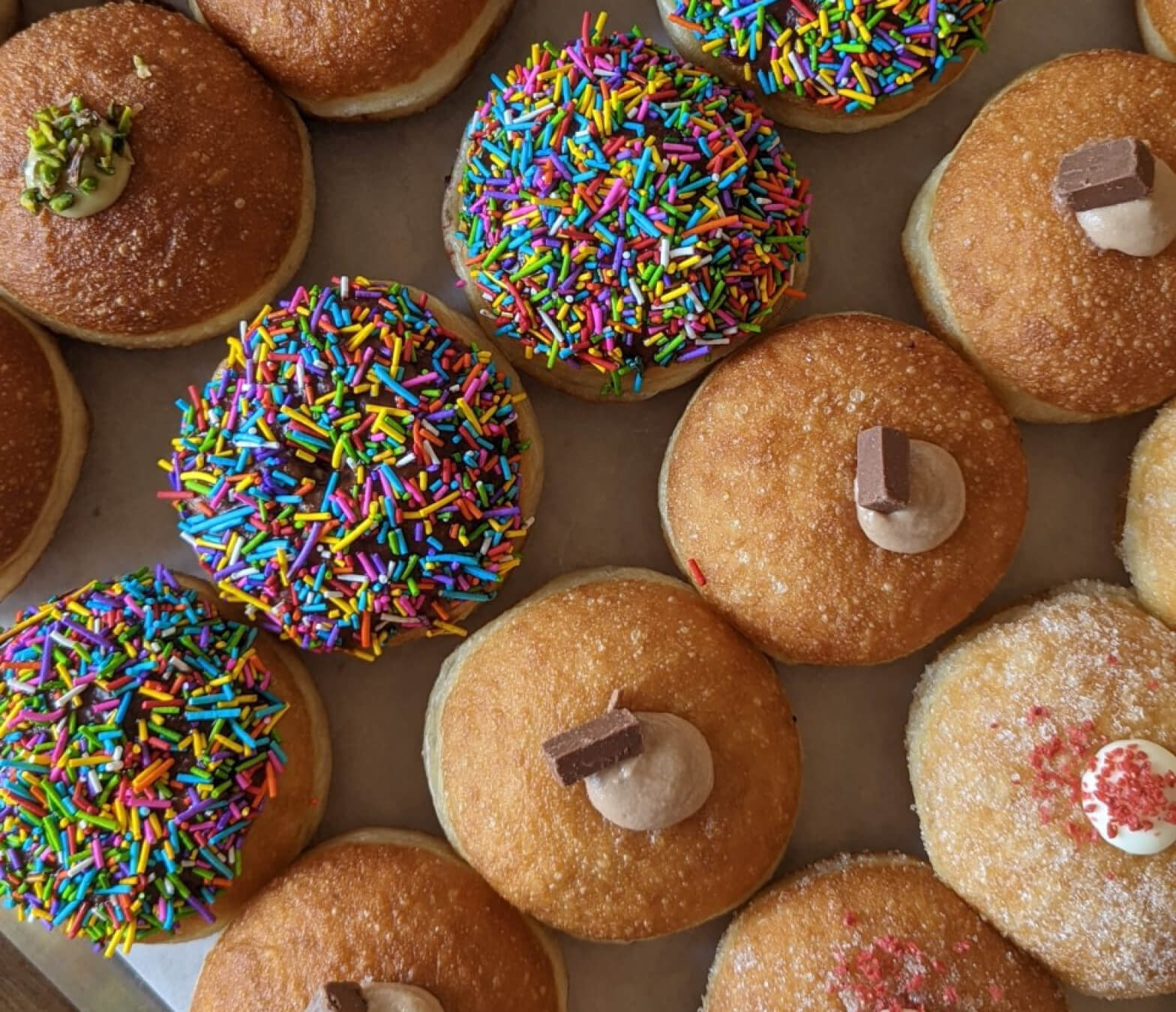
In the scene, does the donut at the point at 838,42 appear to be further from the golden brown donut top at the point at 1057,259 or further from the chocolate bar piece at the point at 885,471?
the chocolate bar piece at the point at 885,471

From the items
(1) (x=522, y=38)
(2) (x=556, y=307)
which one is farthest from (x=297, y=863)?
(1) (x=522, y=38)

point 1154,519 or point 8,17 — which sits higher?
point 8,17

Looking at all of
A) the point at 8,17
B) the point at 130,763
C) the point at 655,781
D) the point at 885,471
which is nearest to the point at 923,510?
the point at 885,471

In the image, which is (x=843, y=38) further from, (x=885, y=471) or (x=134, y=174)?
(x=134, y=174)

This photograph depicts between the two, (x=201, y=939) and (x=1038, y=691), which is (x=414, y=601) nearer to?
(x=201, y=939)

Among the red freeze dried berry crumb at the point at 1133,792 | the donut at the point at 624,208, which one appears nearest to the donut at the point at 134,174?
the donut at the point at 624,208

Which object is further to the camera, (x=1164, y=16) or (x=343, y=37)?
(x=1164, y=16)

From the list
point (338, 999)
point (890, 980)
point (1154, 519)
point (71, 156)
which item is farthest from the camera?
point (1154, 519)
